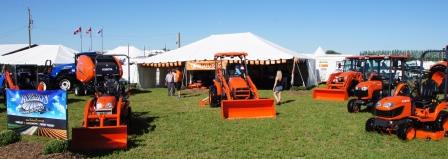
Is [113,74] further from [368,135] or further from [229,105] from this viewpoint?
[368,135]

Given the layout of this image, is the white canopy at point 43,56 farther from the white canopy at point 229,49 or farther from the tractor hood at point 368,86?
the tractor hood at point 368,86

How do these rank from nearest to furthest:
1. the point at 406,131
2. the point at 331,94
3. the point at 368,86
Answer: the point at 406,131 < the point at 368,86 < the point at 331,94

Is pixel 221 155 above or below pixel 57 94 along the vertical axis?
below

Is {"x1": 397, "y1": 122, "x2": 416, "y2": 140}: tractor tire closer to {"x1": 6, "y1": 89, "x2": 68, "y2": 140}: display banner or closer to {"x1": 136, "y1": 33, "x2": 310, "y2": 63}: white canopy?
{"x1": 6, "y1": 89, "x2": 68, "y2": 140}: display banner

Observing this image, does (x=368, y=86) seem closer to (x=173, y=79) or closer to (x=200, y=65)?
(x=173, y=79)

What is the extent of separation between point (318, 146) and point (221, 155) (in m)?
1.81

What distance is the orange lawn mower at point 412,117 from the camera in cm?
829

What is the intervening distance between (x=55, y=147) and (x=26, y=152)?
594mm

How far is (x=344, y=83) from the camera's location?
16109 mm

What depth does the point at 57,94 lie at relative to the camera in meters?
7.57

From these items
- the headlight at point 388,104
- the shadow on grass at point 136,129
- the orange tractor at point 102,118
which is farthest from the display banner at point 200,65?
the headlight at point 388,104

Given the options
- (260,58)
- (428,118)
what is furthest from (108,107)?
(260,58)

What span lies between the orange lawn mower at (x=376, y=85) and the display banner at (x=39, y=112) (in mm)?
7698

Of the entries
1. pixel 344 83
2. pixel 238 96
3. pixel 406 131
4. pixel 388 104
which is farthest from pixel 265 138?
pixel 344 83
